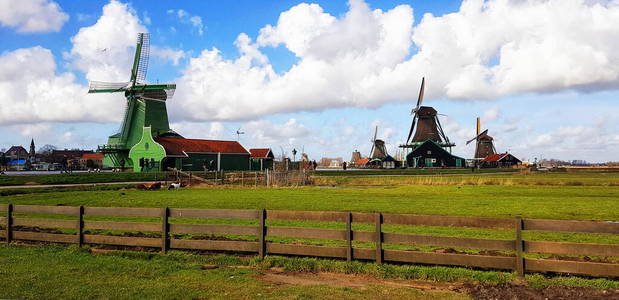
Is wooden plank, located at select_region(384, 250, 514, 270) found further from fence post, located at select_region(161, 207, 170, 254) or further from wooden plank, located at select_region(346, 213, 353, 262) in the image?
fence post, located at select_region(161, 207, 170, 254)

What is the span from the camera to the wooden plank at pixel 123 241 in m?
13.2

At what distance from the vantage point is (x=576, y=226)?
9.88 metres

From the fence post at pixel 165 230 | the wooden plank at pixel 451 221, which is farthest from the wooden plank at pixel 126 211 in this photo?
the wooden plank at pixel 451 221

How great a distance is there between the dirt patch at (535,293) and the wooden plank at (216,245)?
5.25 meters

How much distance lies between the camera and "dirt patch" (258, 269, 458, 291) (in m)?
10.1

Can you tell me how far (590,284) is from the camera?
380 inches

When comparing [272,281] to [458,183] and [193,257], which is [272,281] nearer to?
[193,257]

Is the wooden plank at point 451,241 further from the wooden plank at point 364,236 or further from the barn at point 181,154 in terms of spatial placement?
the barn at point 181,154

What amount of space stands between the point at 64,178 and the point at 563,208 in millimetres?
49070

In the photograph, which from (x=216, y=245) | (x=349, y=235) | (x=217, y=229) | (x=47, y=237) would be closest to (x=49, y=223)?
(x=47, y=237)

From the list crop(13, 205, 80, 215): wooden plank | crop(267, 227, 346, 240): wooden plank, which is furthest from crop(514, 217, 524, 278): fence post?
crop(13, 205, 80, 215): wooden plank

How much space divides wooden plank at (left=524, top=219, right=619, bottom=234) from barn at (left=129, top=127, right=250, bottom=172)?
2611 inches

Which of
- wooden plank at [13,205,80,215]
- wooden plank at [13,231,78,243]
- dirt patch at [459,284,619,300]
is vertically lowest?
dirt patch at [459,284,619,300]

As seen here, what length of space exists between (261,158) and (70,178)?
40.7m
